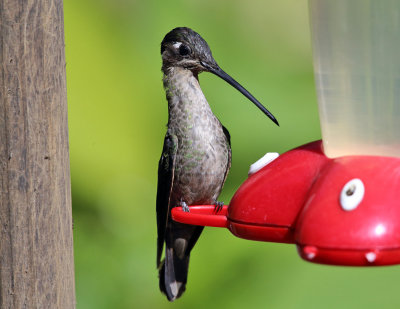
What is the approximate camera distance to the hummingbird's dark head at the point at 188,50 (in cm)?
352

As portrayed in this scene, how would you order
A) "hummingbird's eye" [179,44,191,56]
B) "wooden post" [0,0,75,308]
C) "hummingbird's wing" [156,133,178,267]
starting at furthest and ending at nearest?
"hummingbird's eye" [179,44,191,56] < "hummingbird's wing" [156,133,178,267] < "wooden post" [0,0,75,308]

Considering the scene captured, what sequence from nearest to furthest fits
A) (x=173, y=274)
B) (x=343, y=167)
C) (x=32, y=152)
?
1. (x=343, y=167)
2. (x=32, y=152)
3. (x=173, y=274)

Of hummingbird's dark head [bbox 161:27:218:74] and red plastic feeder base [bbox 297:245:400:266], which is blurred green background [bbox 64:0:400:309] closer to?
hummingbird's dark head [bbox 161:27:218:74]

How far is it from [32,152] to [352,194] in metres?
0.88

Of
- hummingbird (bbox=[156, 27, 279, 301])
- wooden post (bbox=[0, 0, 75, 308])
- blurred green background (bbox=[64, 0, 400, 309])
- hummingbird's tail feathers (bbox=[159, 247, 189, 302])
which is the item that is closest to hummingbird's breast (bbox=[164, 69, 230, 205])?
hummingbird (bbox=[156, 27, 279, 301])

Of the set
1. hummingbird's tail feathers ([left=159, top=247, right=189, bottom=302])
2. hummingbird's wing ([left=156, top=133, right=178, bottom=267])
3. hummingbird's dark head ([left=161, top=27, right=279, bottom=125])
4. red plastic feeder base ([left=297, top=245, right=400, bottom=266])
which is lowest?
hummingbird's tail feathers ([left=159, top=247, right=189, bottom=302])

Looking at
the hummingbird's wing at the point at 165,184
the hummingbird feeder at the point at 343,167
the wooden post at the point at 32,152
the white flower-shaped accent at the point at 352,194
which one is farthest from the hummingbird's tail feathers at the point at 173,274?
the white flower-shaped accent at the point at 352,194

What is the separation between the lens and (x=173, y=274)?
3.98 meters

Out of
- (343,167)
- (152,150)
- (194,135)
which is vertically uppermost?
(343,167)

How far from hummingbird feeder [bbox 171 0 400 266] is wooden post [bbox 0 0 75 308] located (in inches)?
19.0

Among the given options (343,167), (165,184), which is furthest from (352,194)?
(165,184)

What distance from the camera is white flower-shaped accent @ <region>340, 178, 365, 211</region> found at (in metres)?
1.66

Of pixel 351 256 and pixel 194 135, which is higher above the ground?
pixel 351 256

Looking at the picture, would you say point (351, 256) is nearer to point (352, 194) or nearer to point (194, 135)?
point (352, 194)
